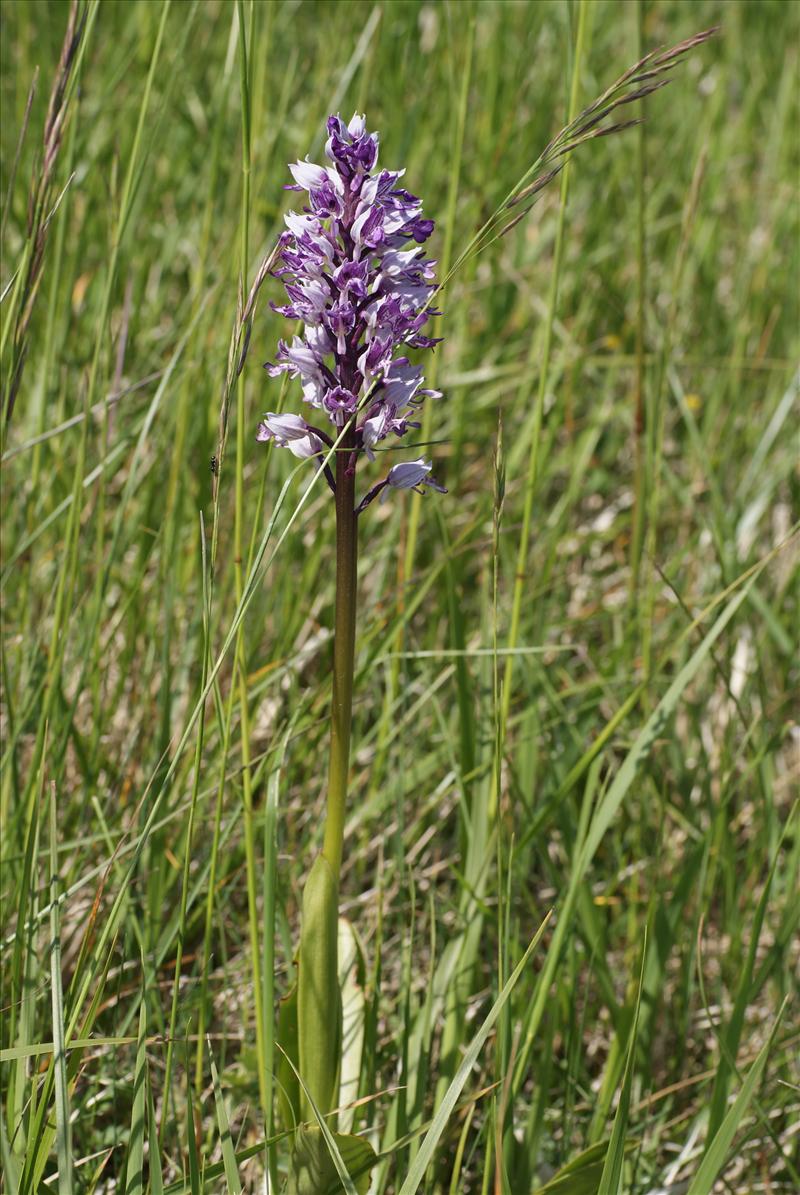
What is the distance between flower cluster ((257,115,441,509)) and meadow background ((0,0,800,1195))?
13 centimetres

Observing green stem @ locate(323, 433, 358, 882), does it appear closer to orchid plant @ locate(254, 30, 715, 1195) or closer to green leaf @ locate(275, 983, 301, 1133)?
orchid plant @ locate(254, 30, 715, 1195)

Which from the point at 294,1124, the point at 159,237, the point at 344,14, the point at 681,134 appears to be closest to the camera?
the point at 294,1124

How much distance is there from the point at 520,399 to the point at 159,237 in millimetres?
1240

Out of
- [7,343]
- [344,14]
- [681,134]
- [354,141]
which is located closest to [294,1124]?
[7,343]

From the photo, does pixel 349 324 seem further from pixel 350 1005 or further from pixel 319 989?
pixel 350 1005

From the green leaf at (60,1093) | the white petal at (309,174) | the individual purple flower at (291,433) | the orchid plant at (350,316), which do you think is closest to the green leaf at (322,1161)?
the orchid plant at (350,316)

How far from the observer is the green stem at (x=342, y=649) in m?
1.25

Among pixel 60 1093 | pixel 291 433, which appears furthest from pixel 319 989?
pixel 291 433

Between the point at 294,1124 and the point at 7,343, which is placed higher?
the point at 7,343

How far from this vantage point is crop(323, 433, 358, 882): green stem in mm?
1246

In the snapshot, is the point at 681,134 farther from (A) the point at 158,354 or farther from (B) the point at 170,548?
(B) the point at 170,548

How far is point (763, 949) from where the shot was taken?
224 centimetres

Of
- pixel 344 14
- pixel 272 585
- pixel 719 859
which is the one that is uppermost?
pixel 344 14

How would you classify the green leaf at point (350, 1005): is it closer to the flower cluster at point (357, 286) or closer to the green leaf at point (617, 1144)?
the green leaf at point (617, 1144)
